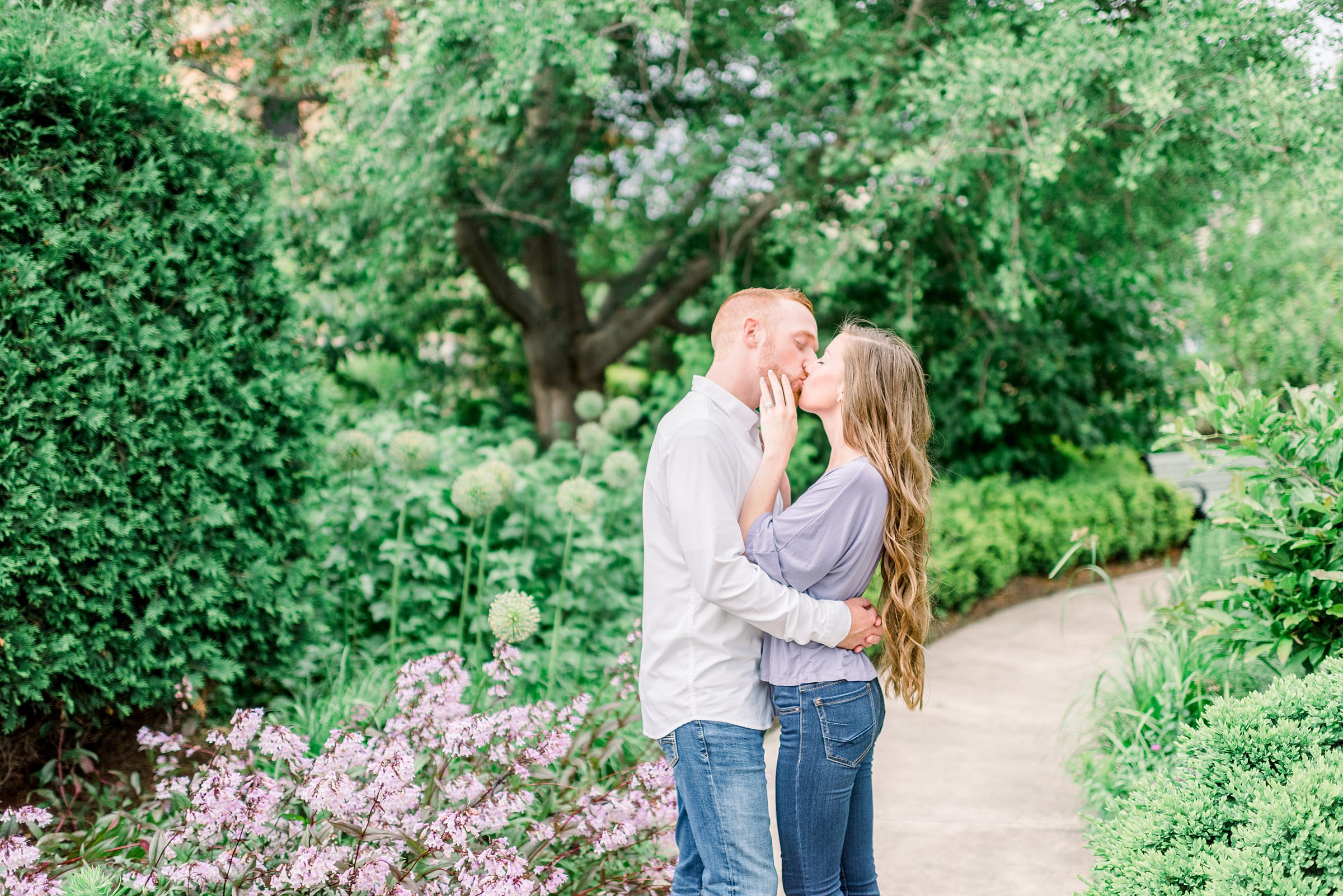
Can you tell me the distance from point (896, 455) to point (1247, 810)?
1.09m

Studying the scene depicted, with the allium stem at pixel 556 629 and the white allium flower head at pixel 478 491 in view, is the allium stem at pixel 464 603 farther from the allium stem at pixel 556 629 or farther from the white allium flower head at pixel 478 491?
the allium stem at pixel 556 629

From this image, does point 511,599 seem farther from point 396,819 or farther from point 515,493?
point 515,493

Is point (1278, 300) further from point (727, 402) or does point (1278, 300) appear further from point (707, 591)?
point (707, 591)

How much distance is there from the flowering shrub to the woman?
2.48 ft

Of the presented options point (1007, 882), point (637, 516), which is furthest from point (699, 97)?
point (1007, 882)

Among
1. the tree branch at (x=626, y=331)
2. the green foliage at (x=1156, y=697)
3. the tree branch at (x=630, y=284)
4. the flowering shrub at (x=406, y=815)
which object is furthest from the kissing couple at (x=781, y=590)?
the tree branch at (x=630, y=284)

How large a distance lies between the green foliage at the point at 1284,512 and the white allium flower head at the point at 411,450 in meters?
3.11

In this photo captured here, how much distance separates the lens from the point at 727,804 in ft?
6.84

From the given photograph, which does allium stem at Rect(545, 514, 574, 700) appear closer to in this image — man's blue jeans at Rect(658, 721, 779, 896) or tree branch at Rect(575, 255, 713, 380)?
man's blue jeans at Rect(658, 721, 779, 896)

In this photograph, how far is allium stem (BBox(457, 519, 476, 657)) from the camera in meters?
4.19

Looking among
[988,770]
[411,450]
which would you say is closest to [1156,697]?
[988,770]

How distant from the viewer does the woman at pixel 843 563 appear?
6.95ft

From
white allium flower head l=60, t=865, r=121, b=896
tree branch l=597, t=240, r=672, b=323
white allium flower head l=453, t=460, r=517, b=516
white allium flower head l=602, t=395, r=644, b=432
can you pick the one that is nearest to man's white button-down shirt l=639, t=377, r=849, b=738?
white allium flower head l=60, t=865, r=121, b=896

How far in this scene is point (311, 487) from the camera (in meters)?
3.87
